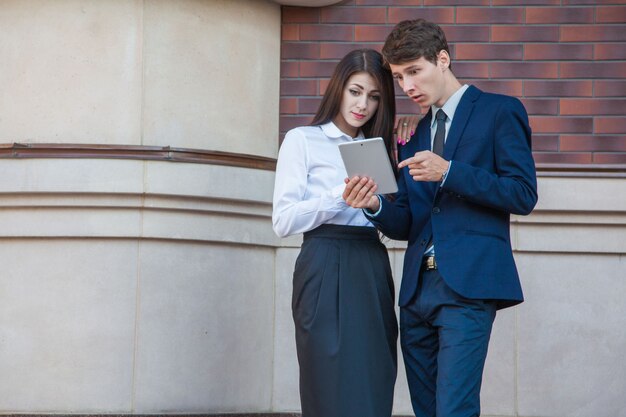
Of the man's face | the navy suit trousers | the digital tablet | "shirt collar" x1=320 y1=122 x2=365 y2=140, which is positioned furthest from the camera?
"shirt collar" x1=320 y1=122 x2=365 y2=140

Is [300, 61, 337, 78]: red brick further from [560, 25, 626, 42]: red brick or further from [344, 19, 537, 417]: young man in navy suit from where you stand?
[344, 19, 537, 417]: young man in navy suit

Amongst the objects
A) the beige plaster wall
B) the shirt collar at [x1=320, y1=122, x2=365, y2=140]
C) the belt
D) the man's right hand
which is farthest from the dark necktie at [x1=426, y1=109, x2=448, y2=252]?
the beige plaster wall

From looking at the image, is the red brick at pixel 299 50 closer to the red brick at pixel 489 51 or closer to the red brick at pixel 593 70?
the red brick at pixel 489 51

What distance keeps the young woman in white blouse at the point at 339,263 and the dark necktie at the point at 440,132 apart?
34cm

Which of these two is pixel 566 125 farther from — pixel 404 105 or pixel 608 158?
pixel 404 105

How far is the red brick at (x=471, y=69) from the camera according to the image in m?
6.25

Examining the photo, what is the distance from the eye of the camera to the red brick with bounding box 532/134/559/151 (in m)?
6.20

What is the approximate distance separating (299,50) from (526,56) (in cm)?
125

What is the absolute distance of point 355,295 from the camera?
171 inches

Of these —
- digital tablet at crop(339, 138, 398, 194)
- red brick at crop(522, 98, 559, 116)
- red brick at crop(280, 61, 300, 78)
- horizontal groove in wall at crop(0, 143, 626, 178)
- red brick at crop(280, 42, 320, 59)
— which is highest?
red brick at crop(280, 42, 320, 59)

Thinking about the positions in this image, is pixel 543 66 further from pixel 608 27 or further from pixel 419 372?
pixel 419 372

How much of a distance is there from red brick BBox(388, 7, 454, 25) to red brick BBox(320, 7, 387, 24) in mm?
50

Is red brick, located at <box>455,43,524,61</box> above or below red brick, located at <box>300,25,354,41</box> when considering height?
below

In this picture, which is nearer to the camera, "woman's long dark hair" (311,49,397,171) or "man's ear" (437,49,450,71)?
"man's ear" (437,49,450,71)
